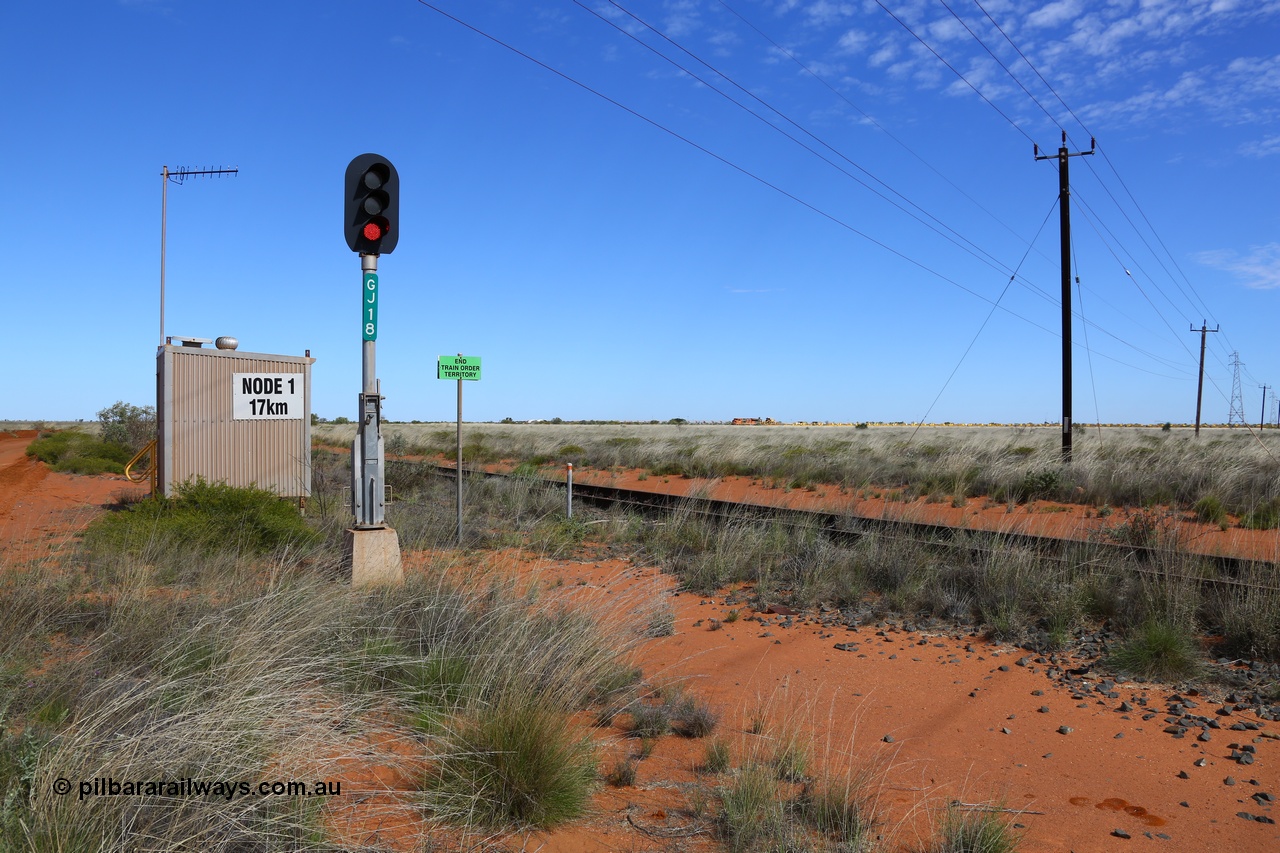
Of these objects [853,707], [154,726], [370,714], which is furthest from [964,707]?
[154,726]

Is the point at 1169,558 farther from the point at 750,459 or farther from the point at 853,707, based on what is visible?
the point at 750,459

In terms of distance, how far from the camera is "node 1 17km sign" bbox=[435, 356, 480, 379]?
12461mm

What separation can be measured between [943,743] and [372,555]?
217 inches

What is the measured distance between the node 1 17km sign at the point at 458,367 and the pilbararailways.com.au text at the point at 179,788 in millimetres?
8988

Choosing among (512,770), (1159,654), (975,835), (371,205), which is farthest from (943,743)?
(371,205)

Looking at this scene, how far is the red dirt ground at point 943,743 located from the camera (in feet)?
14.7

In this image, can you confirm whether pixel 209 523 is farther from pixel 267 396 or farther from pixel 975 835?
pixel 975 835

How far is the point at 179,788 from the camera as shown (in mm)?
3637

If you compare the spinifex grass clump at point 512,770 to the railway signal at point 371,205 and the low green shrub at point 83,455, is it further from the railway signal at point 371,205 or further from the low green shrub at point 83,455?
the low green shrub at point 83,455

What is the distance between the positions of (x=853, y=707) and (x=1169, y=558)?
4.33 metres

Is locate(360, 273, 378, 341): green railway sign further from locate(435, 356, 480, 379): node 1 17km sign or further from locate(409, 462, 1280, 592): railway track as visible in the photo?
locate(409, 462, 1280, 592): railway track

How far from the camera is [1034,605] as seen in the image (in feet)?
27.8

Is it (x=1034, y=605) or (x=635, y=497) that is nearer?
(x=1034, y=605)

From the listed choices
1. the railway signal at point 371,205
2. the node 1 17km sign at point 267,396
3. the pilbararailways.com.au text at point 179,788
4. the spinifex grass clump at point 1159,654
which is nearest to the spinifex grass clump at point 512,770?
the pilbararailways.com.au text at point 179,788
